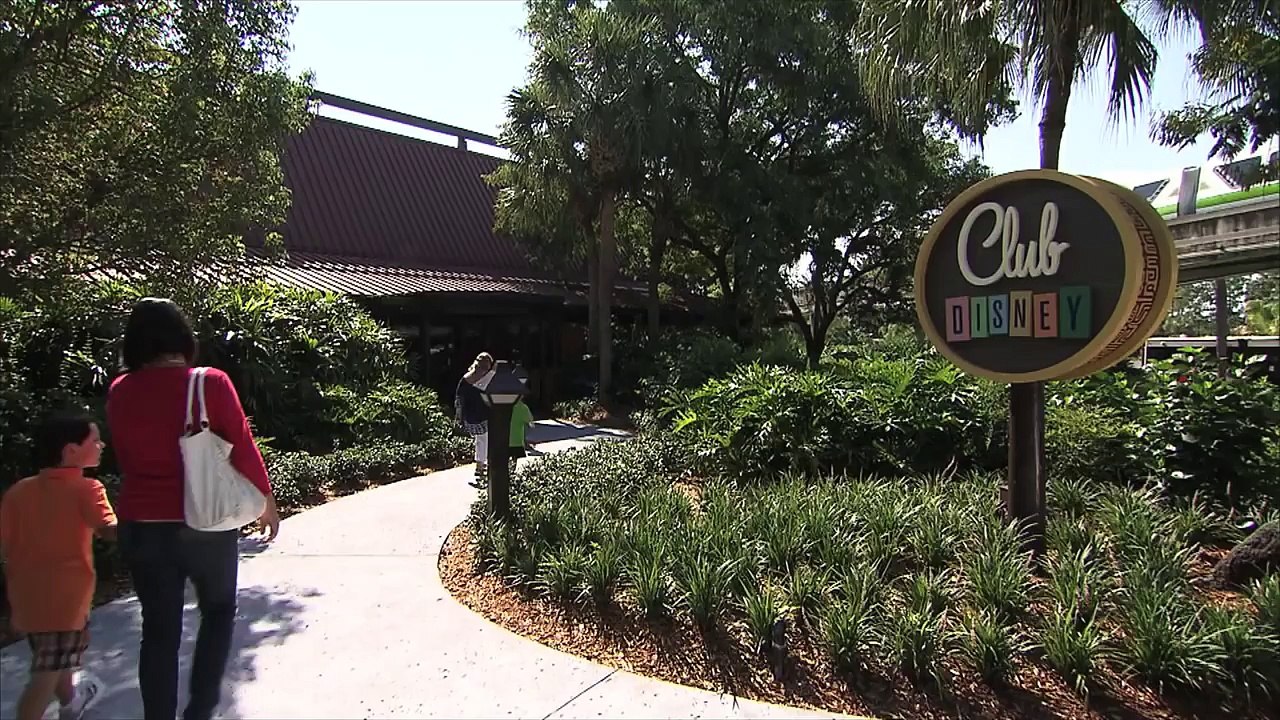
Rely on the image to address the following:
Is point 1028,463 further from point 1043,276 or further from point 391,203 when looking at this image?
point 391,203

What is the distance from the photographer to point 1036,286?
488cm

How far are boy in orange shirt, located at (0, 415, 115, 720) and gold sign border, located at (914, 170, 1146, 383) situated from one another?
15.9 feet

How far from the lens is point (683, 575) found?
4328 mm

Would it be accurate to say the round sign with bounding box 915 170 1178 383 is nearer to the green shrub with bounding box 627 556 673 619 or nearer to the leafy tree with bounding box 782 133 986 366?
the green shrub with bounding box 627 556 673 619

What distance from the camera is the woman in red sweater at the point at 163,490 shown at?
2.75m

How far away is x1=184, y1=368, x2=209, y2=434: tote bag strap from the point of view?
2.74 metres

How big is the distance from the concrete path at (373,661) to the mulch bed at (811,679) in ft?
0.41

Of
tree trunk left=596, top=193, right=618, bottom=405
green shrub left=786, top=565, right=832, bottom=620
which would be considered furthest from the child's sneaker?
tree trunk left=596, top=193, right=618, bottom=405

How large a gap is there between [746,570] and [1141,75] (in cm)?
529

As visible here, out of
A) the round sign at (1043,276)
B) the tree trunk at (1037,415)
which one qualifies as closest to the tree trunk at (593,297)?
the tree trunk at (1037,415)

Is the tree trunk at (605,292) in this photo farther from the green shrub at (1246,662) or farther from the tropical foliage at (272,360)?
the green shrub at (1246,662)

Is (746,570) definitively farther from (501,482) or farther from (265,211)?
(265,211)

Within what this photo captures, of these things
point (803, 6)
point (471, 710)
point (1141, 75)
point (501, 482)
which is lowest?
point (471, 710)

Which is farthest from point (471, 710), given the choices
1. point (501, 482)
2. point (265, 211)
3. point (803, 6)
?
point (803, 6)
